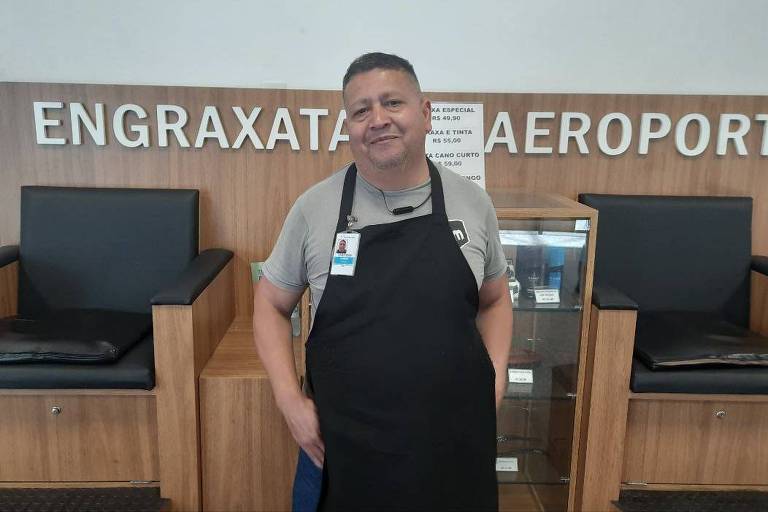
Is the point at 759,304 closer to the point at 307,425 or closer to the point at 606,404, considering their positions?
the point at 606,404

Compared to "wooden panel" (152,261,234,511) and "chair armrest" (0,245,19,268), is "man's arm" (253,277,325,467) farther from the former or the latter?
"chair armrest" (0,245,19,268)

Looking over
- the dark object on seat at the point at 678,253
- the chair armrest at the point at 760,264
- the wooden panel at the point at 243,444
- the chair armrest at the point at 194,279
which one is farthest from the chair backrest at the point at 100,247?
the chair armrest at the point at 760,264

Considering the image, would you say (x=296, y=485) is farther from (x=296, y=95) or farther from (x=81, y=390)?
(x=296, y=95)

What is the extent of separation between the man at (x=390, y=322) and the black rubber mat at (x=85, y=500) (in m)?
0.89

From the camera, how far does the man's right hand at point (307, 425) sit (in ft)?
3.97

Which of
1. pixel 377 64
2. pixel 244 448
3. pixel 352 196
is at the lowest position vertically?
pixel 244 448

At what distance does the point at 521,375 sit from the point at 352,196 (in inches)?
45.6

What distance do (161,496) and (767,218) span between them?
2720mm

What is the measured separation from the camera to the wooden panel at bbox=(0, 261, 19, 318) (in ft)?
7.14

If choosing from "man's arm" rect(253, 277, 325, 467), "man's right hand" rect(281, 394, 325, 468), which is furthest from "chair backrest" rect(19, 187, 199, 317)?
"man's right hand" rect(281, 394, 325, 468)

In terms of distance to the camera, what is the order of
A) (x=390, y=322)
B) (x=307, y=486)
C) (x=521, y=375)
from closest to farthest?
(x=390, y=322) < (x=307, y=486) < (x=521, y=375)

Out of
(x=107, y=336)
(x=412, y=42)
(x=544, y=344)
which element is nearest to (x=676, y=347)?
(x=544, y=344)

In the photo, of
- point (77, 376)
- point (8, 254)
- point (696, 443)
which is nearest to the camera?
point (77, 376)

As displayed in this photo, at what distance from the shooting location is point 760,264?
2273 millimetres
